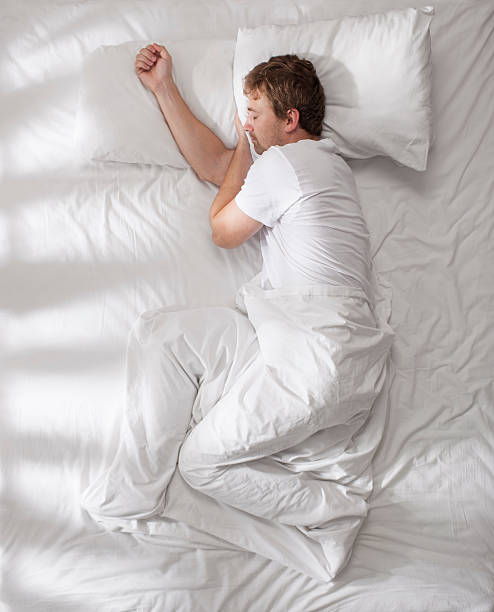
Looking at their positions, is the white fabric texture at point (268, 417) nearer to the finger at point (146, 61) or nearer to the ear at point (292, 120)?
the ear at point (292, 120)

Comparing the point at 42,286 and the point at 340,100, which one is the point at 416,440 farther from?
the point at 42,286

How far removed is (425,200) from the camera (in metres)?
1.72

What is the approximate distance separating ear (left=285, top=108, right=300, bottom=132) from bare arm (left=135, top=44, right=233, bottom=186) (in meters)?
0.21

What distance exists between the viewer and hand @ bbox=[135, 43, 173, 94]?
5.57 ft

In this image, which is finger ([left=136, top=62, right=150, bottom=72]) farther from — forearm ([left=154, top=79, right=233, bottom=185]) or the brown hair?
the brown hair

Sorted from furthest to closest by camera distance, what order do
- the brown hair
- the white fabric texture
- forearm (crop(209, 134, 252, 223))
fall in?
forearm (crop(209, 134, 252, 223))
the brown hair
the white fabric texture

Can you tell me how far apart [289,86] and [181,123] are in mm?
312

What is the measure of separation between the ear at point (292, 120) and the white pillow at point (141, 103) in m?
0.21

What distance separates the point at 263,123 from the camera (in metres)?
1.57

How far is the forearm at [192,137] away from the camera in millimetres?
1689

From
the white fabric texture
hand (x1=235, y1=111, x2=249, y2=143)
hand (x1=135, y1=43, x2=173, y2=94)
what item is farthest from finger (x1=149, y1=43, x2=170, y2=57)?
the white fabric texture

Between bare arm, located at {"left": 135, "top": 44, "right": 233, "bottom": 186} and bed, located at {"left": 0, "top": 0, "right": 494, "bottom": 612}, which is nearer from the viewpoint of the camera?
bed, located at {"left": 0, "top": 0, "right": 494, "bottom": 612}

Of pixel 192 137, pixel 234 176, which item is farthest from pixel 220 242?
pixel 192 137

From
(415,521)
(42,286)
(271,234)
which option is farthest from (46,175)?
(415,521)
